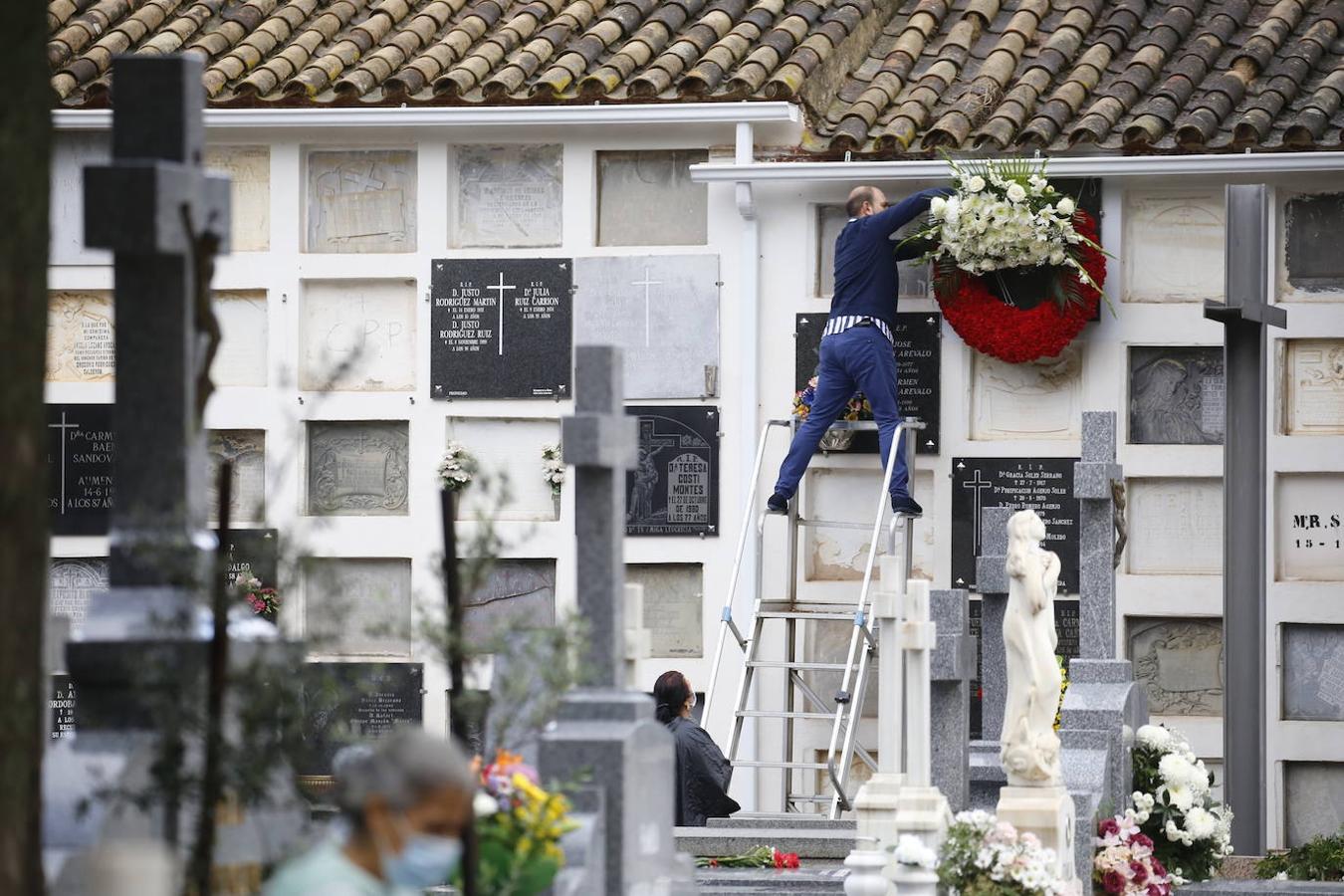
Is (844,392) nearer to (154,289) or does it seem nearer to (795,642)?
(795,642)

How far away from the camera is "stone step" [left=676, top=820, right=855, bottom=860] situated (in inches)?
419

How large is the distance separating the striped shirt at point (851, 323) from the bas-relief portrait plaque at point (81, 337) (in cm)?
422

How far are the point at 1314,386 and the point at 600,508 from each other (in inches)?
271

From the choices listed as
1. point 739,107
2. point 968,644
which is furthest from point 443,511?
point 739,107

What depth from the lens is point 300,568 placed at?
5336mm

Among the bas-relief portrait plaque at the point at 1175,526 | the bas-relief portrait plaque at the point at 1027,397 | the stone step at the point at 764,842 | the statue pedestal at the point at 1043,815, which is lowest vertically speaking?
the stone step at the point at 764,842

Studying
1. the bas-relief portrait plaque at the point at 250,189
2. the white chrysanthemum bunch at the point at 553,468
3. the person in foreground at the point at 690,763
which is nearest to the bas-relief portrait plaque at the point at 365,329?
the bas-relief portrait plaque at the point at 250,189

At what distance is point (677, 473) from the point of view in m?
13.5

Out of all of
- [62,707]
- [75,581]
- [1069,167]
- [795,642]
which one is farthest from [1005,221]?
[62,707]

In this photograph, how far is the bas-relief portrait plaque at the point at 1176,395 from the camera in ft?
43.2

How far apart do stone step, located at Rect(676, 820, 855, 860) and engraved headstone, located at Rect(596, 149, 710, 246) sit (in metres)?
4.10

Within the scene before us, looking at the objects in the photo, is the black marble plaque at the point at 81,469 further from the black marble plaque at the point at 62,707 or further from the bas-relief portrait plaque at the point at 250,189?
the bas-relief portrait plaque at the point at 250,189

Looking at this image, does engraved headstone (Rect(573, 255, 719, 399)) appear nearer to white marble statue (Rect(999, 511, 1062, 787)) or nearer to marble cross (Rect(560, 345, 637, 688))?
white marble statue (Rect(999, 511, 1062, 787))

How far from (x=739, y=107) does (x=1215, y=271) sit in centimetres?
274
